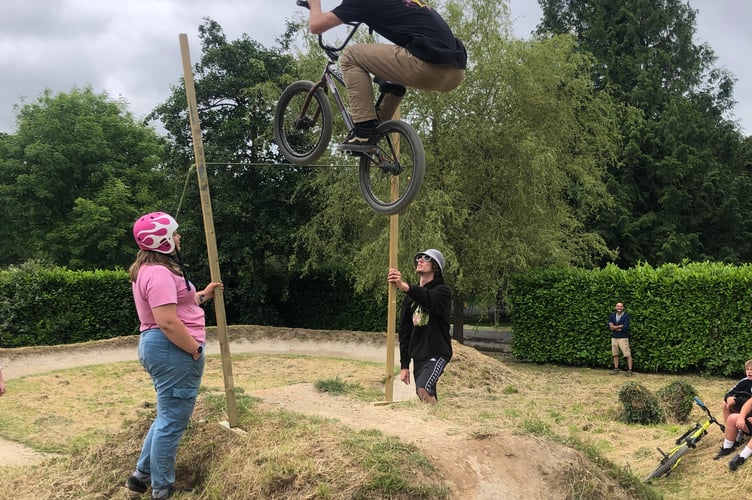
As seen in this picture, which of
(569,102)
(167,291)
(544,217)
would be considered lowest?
(167,291)

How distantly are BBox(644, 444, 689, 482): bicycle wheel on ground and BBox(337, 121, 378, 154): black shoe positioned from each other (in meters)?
3.92

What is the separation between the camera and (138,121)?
1071 inches

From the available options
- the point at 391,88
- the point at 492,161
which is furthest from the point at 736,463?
the point at 492,161

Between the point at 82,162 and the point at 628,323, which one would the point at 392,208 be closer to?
the point at 628,323

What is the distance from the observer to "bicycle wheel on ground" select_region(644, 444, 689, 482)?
215 inches

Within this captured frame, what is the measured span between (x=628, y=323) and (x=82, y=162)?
20.6 meters

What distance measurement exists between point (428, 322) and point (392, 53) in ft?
8.43

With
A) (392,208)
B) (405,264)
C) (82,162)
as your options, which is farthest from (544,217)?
(82,162)

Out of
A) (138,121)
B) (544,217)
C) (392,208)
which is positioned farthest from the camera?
(138,121)

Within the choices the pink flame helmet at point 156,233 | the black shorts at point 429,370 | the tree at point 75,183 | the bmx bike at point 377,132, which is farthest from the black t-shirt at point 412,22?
the tree at point 75,183

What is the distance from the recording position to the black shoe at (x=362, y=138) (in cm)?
448

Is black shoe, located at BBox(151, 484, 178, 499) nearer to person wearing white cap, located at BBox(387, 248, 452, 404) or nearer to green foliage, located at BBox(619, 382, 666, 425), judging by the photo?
person wearing white cap, located at BBox(387, 248, 452, 404)

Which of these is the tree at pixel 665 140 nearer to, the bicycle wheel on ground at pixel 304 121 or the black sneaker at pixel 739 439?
the black sneaker at pixel 739 439

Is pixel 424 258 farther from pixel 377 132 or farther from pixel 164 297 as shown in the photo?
pixel 164 297
